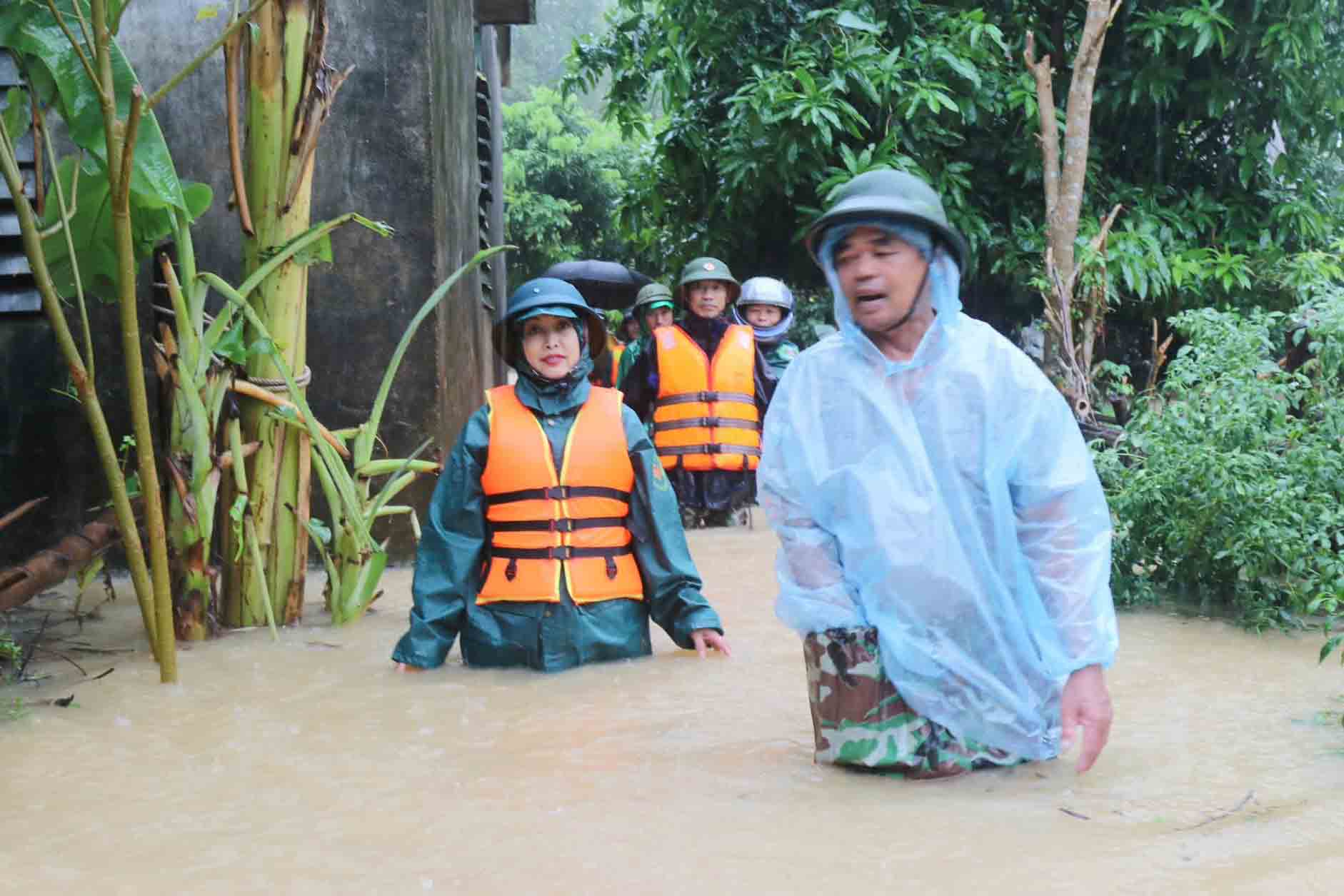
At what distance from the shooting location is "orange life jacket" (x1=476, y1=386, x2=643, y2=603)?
5012 millimetres

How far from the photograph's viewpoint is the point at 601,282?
40.7ft

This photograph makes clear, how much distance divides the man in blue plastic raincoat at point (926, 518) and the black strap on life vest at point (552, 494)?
58.1 inches

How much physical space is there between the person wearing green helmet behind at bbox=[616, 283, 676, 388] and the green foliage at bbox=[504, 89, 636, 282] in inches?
540

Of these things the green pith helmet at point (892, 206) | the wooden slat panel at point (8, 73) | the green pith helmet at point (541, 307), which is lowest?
the green pith helmet at point (541, 307)

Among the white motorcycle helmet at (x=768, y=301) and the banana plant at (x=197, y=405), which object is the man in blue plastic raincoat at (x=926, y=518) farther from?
the white motorcycle helmet at (x=768, y=301)

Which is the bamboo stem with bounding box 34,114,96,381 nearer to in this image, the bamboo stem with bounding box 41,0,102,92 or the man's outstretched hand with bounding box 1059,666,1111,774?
the bamboo stem with bounding box 41,0,102,92

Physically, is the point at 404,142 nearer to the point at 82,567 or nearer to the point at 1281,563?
the point at 82,567

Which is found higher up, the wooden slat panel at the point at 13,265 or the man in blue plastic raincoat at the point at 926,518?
the wooden slat panel at the point at 13,265

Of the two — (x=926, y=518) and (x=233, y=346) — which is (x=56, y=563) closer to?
(x=233, y=346)

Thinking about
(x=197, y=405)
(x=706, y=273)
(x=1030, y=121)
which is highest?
(x=1030, y=121)

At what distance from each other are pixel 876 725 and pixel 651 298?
7.11 meters

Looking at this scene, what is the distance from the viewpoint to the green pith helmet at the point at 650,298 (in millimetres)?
10375

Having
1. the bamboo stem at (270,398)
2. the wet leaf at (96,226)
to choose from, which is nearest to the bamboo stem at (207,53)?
the wet leaf at (96,226)

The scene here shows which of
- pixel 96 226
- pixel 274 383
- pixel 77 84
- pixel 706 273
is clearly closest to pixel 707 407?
pixel 706 273
